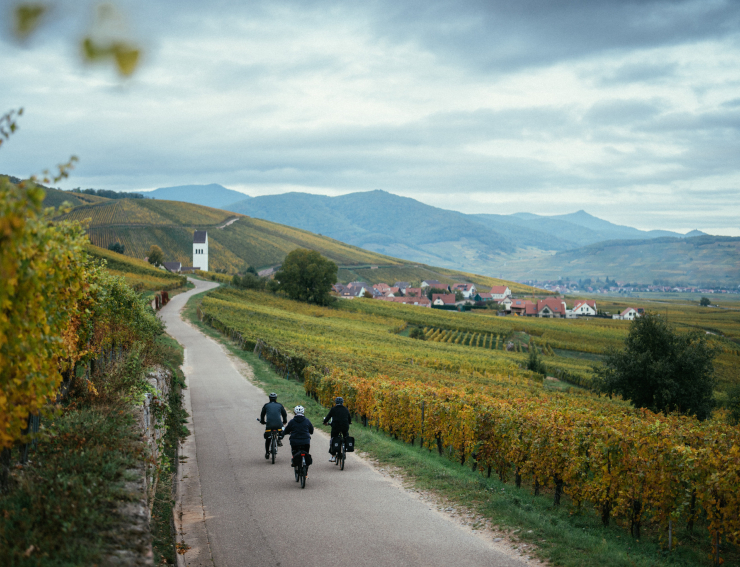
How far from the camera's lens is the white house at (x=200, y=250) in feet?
462

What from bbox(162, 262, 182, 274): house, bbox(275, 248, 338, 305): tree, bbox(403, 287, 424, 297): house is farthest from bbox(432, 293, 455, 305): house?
bbox(162, 262, 182, 274): house

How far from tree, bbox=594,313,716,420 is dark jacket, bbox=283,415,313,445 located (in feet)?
93.0

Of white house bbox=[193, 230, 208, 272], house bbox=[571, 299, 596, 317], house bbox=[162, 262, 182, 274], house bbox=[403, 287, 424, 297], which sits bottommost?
house bbox=[571, 299, 596, 317]

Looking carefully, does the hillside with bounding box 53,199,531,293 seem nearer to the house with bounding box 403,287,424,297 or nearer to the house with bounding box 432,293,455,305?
the house with bounding box 403,287,424,297

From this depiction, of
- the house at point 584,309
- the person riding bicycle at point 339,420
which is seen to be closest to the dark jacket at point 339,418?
the person riding bicycle at point 339,420

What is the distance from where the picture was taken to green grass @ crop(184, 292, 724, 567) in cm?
840

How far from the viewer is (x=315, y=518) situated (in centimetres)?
993

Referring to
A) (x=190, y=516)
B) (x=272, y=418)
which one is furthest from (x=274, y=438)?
(x=190, y=516)

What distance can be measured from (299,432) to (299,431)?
2cm

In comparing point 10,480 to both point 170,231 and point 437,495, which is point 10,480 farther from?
point 170,231

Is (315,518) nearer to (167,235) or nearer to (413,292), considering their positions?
(413,292)

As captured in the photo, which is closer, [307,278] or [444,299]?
[307,278]

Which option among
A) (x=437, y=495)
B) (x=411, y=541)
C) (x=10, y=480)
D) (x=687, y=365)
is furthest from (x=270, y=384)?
(x=687, y=365)

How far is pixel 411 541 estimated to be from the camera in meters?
8.91
